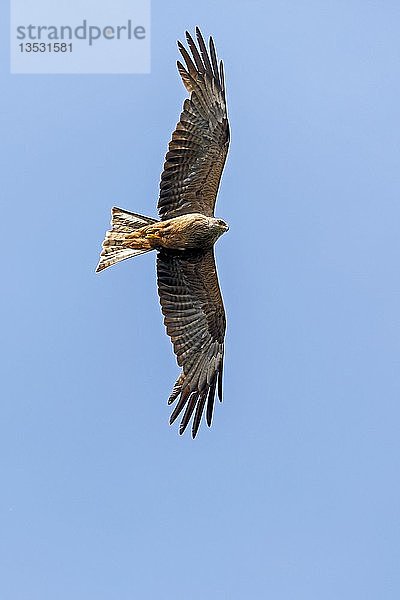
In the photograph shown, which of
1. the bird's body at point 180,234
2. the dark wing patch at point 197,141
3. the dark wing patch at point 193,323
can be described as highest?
the dark wing patch at point 197,141

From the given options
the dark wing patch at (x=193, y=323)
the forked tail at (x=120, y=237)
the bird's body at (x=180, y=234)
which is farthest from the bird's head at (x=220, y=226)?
the forked tail at (x=120, y=237)

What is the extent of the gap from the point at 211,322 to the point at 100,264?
1.64 metres

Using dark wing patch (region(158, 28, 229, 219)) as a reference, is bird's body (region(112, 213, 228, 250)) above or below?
below

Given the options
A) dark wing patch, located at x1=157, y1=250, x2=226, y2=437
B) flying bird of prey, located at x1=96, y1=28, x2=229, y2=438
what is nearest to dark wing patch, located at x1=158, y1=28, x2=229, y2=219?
flying bird of prey, located at x1=96, y1=28, x2=229, y2=438

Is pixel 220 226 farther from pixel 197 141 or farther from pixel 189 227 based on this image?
pixel 197 141

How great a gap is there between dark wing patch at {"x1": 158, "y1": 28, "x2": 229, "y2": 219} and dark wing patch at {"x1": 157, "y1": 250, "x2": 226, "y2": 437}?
0.68 m

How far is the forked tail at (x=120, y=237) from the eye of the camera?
2159cm

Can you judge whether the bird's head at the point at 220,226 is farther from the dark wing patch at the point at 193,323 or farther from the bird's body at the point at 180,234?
the dark wing patch at the point at 193,323

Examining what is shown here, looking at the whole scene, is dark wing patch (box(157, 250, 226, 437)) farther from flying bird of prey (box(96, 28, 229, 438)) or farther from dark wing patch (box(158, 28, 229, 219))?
dark wing patch (box(158, 28, 229, 219))

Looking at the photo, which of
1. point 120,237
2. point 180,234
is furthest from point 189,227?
point 120,237

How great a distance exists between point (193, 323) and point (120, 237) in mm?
1424

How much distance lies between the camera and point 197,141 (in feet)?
70.7

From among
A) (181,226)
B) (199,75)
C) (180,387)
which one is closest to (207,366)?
(180,387)

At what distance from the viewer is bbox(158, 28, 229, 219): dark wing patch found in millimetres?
21547
